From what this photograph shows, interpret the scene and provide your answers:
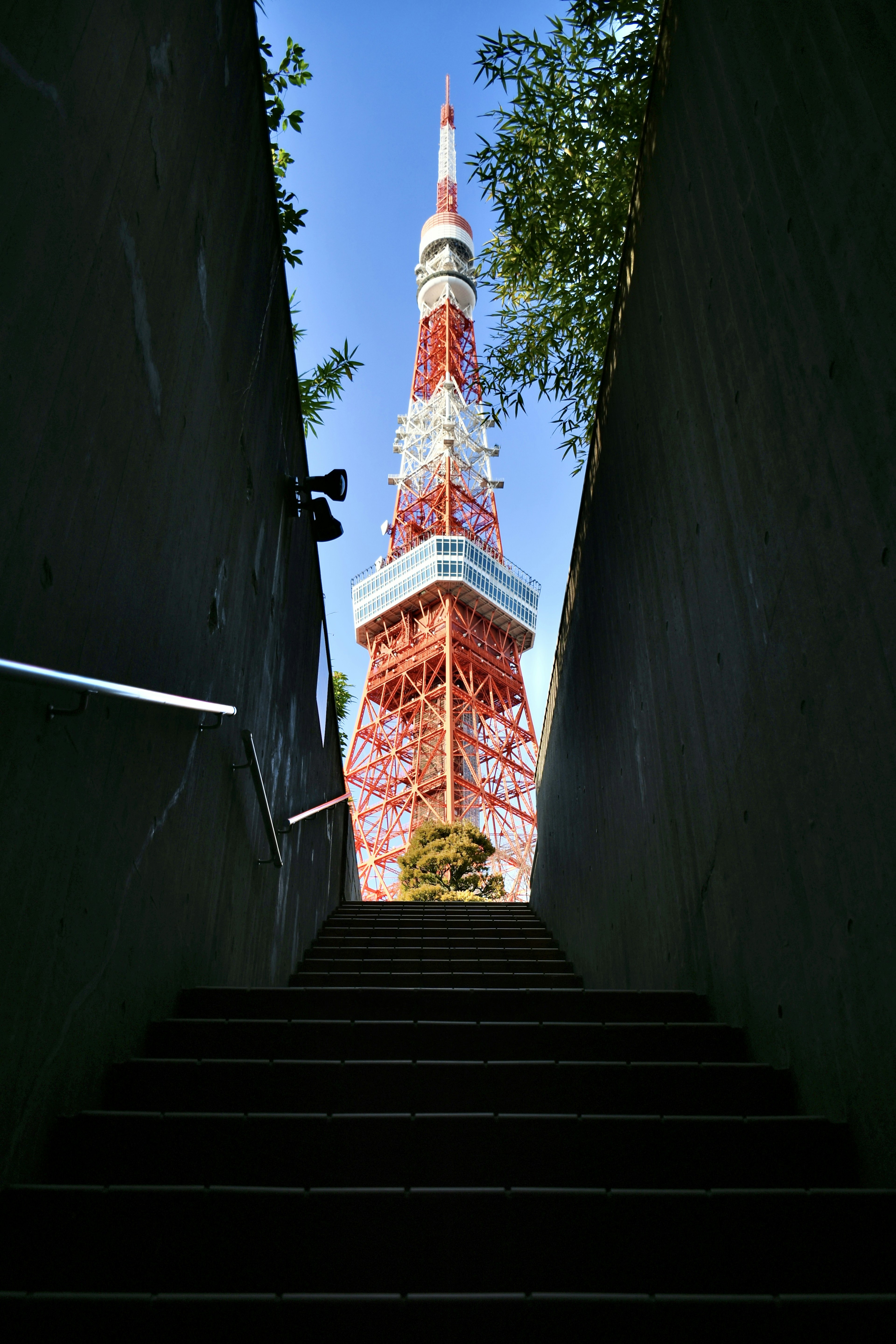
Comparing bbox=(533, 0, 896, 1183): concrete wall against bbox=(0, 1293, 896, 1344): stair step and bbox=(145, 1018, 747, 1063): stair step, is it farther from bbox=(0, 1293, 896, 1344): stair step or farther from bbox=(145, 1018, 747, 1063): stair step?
bbox=(0, 1293, 896, 1344): stair step

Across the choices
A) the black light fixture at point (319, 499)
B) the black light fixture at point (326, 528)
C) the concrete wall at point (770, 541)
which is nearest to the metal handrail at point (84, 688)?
the concrete wall at point (770, 541)

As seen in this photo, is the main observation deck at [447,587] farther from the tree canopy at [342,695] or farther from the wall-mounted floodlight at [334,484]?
→ the wall-mounted floodlight at [334,484]

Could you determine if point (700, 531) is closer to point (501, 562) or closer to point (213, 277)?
point (213, 277)

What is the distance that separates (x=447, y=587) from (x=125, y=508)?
1013 inches

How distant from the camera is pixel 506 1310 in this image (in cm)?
114

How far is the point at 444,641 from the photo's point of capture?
1056 inches

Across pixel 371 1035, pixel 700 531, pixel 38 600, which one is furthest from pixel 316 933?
pixel 38 600

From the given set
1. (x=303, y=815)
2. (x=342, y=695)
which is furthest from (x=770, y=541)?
(x=342, y=695)

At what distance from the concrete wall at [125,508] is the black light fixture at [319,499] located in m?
0.65

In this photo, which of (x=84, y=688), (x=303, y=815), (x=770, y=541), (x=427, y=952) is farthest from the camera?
(x=427, y=952)

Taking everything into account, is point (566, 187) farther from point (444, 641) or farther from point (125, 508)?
point (444, 641)

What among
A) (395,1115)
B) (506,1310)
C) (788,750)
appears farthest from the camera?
(788,750)

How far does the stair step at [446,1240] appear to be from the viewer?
1263 mm

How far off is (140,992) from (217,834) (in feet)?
2.78
